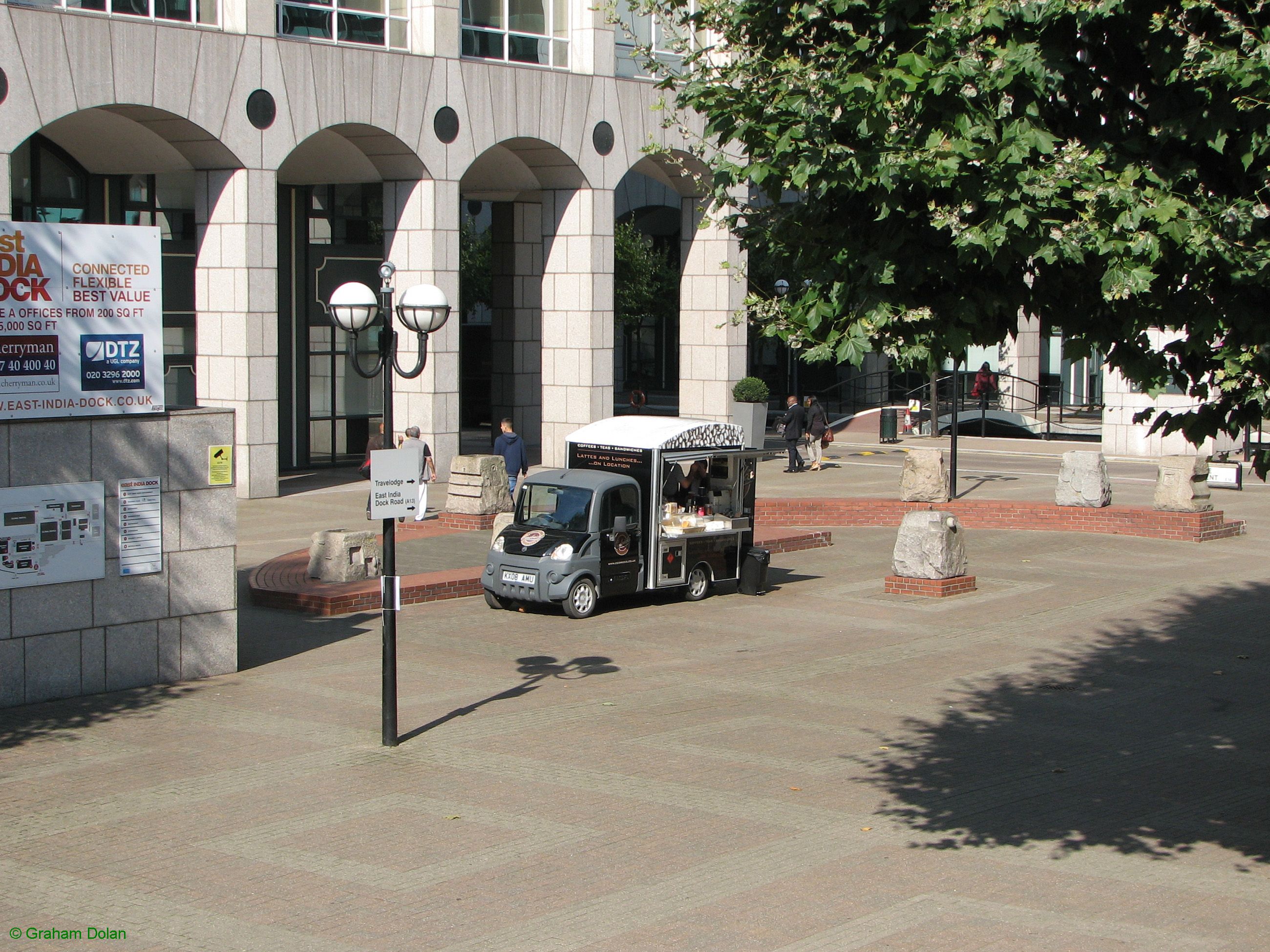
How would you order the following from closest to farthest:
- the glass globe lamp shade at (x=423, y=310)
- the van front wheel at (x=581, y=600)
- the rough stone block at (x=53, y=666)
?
1. the rough stone block at (x=53, y=666)
2. the glass globe lamp shade at (x=423, y=310)
3. the van front wheel at (x=581, y=600)

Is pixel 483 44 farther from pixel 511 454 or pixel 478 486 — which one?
pixel 478 486

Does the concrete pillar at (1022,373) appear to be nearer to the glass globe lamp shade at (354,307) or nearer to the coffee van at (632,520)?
the coffee van at (632,520)

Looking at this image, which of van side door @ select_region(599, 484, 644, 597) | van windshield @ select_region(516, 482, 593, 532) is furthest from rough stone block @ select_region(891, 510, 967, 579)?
van windshield @ select_region(516, 482, 593, 532)

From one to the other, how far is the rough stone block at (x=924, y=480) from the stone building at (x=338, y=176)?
711 cm

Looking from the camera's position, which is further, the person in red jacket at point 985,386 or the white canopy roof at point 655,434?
the person in red jacket at point 985,386

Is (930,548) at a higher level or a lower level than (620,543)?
lower

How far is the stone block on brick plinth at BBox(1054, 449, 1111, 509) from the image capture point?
83.2 feet

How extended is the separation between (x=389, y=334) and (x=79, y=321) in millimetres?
2662

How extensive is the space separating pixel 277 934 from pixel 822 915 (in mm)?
3005

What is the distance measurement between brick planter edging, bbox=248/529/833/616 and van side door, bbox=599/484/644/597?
201cm

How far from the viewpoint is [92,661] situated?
1355cm

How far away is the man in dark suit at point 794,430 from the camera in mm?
33531

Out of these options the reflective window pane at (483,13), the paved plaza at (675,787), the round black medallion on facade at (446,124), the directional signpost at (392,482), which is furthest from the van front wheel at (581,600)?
the reflective window pane at (483,13)

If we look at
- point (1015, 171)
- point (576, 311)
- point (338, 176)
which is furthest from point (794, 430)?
point (1015, 171)
